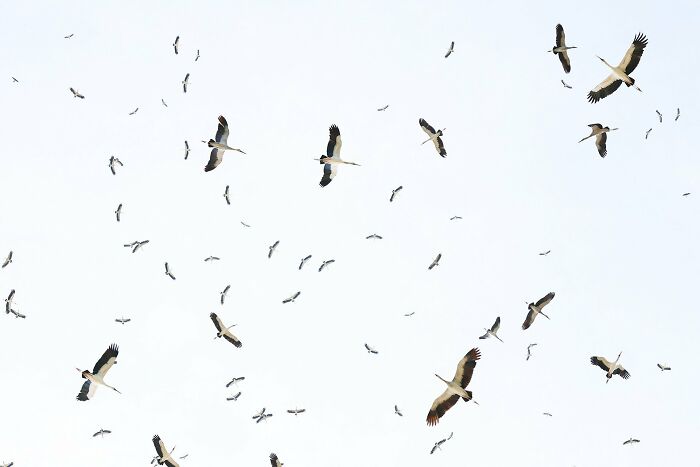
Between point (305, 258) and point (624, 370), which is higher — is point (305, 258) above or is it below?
above

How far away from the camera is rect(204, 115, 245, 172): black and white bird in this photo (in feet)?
160

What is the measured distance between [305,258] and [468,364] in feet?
44.3

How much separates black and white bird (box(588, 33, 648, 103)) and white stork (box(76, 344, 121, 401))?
19.5 meters

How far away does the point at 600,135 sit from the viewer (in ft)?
156

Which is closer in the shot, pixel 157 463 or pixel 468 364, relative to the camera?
pixel 468 364

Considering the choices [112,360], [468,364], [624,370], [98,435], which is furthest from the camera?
[98,435]

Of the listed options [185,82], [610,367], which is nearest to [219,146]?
[185,82]

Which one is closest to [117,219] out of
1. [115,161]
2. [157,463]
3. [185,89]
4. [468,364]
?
[115,161]

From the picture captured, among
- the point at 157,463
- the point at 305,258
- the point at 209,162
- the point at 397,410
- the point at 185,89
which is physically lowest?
the point at 157,463

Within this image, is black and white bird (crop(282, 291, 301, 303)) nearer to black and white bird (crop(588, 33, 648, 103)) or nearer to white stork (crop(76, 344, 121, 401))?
white stork (crop(76, 344, 121, 401))

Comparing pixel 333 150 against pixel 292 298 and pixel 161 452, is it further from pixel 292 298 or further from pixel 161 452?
pixel 161 452

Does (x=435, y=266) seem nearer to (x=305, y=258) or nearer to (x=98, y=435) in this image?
(x=305, y=258)

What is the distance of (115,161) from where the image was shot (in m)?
51.3

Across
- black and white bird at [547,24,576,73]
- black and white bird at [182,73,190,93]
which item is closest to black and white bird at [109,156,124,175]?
black and white bird at [182,73,190,93]
